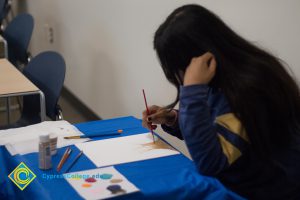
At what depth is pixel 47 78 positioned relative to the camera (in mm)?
2557

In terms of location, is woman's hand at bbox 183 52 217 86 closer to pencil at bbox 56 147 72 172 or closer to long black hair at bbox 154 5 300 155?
long black hair at bbox 154 5 300 155

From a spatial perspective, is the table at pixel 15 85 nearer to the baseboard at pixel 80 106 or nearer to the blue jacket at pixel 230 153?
the baseboard at pixel 80 106

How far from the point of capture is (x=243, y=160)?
1.33 metres

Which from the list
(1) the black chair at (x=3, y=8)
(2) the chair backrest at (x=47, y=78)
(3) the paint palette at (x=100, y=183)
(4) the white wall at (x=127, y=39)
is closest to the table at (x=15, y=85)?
(2) the chair backrest at (x=47, y=78)

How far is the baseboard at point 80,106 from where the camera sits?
12.1 ft

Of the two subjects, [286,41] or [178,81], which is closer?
[178,81]

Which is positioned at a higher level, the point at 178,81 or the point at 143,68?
the point at 178,81

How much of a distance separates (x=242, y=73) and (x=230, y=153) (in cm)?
23

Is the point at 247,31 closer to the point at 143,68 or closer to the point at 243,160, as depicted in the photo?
the point at 243,160

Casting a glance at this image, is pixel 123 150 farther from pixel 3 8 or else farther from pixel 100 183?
pixel 3 8

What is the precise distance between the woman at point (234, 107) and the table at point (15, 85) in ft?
3.79

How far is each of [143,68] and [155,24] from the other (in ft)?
1.03

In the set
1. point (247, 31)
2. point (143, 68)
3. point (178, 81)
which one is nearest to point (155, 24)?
point (143, 68)

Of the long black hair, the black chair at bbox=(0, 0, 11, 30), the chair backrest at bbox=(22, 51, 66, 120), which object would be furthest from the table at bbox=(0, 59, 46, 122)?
the black chair at bbox=(0, 0, 11, 30)
